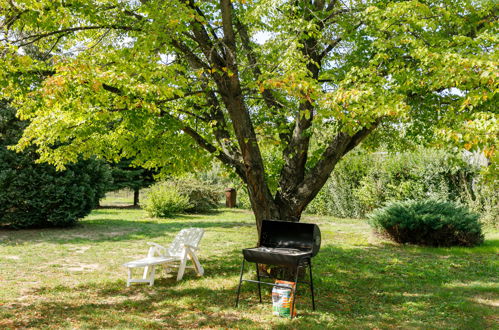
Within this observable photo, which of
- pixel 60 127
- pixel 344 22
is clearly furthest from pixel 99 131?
pixel 344 22

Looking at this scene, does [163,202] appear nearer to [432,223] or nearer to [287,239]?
[432,223]

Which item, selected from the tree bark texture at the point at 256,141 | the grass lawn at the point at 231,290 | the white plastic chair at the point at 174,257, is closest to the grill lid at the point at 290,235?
the tree bark texture at the point at 256,141

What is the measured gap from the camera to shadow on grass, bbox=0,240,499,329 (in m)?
4.82

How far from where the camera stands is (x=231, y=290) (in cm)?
616

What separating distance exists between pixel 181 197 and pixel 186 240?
10646 millimetres

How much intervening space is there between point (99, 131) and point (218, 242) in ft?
16.2

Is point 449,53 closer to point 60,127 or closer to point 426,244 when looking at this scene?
point 60,127

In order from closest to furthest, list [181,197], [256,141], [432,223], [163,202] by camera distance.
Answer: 1. [256,141]
2. [432,223]
3. [163,202]
4. [181,197]

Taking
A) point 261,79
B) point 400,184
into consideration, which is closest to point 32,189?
point 261,79

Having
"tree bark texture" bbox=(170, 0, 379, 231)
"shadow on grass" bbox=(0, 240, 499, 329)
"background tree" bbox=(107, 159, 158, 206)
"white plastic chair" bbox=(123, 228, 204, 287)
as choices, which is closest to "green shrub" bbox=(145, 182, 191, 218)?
"background tree" bbox=(107, 159, 158, 206)

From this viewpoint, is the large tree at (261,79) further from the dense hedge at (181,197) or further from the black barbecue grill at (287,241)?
the dense hedge at (181,197)

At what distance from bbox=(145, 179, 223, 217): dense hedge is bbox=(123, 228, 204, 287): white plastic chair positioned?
32.1ft

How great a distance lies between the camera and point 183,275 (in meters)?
7.16

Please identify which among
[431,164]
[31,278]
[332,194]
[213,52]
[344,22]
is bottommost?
[31,278]
